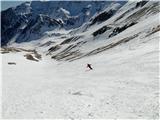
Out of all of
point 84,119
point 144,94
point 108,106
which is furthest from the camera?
point 144,94

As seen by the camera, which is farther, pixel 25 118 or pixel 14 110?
pixel 14 110

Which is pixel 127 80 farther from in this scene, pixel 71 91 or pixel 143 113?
pixel 143 113

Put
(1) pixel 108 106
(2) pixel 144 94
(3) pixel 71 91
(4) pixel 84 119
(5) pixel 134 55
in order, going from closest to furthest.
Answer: (4) pixel 84 119
(1) pixel 108 106
(2) pixel 144 94
(3) pixel 71 91
(5) pixel 134 55

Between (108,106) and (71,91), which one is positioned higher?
(71,91)

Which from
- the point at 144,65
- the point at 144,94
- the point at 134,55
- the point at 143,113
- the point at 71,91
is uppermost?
the point at 134,55

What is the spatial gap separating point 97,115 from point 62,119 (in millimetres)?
2972

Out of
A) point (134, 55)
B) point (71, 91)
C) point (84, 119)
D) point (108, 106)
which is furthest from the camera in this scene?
point (134, 55)

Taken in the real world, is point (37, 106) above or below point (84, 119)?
above

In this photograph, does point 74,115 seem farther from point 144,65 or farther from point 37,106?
point 144,65

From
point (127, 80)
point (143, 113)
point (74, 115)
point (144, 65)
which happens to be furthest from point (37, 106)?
point (144, 65)

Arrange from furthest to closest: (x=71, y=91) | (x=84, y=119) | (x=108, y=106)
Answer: (x=71, y=91)
(x=108, y=106)
(x=84, y=119)

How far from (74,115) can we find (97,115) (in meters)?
1.90

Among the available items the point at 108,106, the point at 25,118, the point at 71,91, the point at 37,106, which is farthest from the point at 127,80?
the point at 25,118

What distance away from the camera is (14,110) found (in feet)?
94.7
